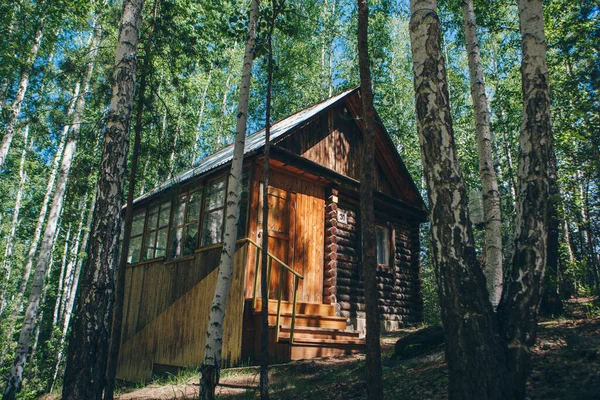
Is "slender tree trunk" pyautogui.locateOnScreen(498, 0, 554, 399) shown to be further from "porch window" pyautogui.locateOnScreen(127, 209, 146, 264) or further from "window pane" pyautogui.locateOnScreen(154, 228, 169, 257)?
"porch window" pyautogui.locateOnScreen(127, 209, 146, 264)

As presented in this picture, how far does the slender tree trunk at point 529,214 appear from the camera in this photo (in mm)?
3441

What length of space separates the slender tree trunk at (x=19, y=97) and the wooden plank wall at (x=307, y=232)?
7.36m

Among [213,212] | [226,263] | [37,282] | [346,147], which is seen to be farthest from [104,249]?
[346,147]

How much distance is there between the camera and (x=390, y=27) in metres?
27.2

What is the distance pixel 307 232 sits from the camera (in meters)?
10.5

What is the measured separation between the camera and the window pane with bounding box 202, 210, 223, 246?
10016 mm

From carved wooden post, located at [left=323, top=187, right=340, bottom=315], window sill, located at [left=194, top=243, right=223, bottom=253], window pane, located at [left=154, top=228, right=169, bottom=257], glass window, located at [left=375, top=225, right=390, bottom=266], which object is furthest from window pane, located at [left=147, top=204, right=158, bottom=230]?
glass window, located at [left=375, top=225, right=390, bottom=266]

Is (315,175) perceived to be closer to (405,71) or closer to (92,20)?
(92,20)

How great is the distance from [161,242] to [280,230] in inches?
167

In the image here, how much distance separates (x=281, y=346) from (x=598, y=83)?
8102 millimetres

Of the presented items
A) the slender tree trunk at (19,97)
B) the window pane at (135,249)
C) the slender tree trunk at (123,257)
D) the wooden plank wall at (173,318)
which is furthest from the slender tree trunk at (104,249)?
the window pane at (135,249)

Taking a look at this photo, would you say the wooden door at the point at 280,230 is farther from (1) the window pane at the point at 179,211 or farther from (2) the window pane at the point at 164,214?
(2) the window pane at the point at 164,214

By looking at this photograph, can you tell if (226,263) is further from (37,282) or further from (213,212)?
(37,282)

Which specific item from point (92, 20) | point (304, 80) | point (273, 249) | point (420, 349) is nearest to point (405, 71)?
point (304, 80)
